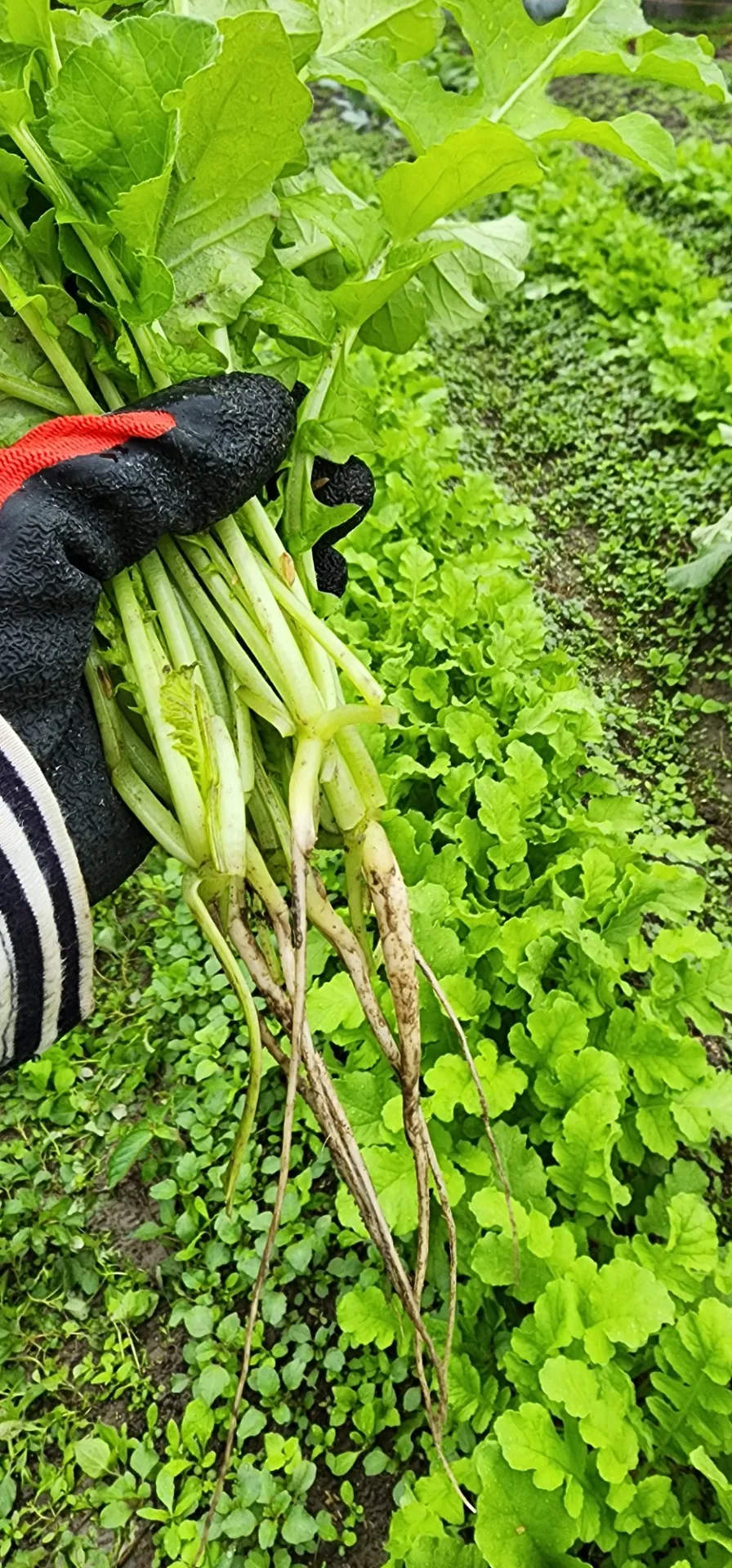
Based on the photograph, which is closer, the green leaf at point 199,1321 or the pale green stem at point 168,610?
the pale green stem at point 168,610

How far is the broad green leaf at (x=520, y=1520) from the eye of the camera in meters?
1.56

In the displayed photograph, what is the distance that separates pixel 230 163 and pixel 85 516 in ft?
1.61

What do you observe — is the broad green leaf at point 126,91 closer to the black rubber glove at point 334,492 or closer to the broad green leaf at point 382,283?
the broad green leaf at point 382,283

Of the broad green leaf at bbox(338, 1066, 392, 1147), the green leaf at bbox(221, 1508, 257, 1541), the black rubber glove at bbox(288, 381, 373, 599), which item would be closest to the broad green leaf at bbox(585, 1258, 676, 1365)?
the broad green leaf at bbox(338, 1066, 392, 1147)

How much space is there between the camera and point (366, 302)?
4.81ft

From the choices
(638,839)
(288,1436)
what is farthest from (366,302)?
(288,1436)

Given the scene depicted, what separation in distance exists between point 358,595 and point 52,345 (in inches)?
71.7

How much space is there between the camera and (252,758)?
1.43 meters

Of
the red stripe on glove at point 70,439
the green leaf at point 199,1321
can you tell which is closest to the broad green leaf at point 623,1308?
the green leaf at point 199,1321

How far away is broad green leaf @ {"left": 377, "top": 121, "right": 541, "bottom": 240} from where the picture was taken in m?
1.28

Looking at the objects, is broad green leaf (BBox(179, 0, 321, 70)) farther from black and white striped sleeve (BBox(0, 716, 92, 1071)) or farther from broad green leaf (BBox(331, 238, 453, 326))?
black and white striped sleeve (BBox(0, 716, 92, 1071))

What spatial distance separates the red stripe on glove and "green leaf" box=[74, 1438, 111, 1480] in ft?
6.13

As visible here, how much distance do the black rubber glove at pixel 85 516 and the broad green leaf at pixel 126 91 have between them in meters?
0.28

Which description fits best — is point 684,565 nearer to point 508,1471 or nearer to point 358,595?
point 358,595
